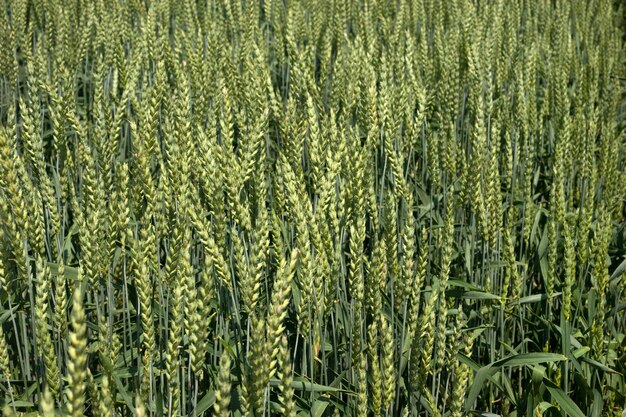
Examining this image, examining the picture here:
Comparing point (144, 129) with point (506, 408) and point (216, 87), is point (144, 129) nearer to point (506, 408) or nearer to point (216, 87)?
point (216, 87)

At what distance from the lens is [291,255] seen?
62.3 inches

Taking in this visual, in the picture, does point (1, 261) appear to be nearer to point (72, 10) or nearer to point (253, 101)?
point (253, 101)

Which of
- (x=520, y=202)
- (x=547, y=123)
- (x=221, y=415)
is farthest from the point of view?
(x=547, y=123)

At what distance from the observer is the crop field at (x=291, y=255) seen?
1.74 m

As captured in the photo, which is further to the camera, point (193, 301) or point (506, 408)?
point (506, 408)

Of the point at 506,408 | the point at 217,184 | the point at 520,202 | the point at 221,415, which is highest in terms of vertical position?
the point at 217,184

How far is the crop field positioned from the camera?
5.72 ft

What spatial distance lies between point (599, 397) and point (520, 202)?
1.21 meters

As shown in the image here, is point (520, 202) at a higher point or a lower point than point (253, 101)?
lower

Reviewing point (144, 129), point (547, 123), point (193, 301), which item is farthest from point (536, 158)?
point (193, 301)

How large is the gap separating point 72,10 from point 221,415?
12.5 feet

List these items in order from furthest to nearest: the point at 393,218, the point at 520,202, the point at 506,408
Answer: the point at 520,202
the point at 506,408
the point at 393,218

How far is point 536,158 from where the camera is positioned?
3881 mm

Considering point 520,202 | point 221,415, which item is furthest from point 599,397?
point 221,415
